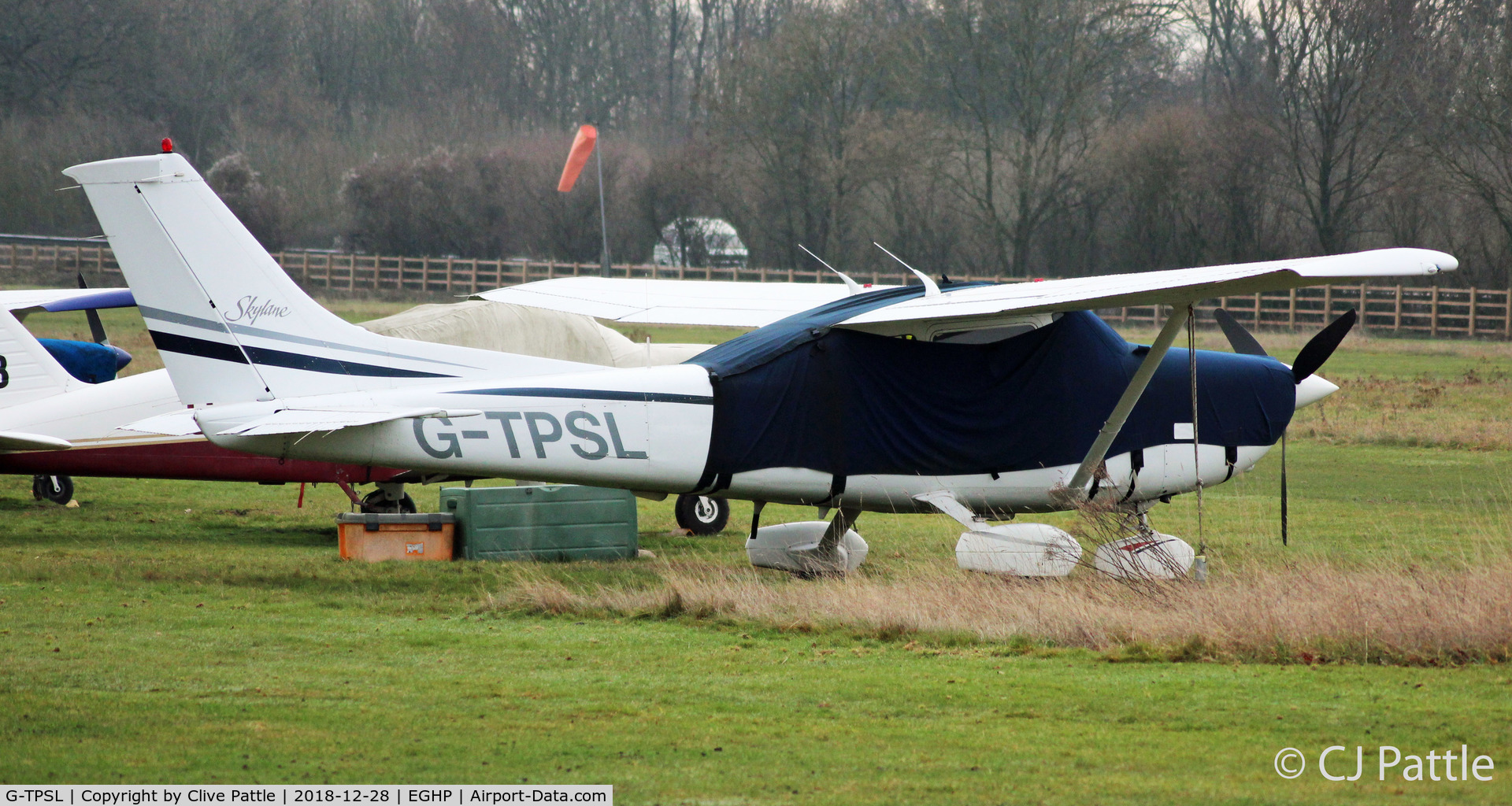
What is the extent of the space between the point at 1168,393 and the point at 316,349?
19.5 ft

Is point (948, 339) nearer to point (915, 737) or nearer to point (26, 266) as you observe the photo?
point (915, 737)

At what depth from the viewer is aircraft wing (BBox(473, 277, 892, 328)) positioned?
11562 mm

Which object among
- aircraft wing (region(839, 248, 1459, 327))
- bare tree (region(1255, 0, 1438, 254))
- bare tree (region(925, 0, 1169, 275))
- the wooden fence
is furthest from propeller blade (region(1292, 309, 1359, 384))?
bare tree (region(925, 0, 1169, 275))

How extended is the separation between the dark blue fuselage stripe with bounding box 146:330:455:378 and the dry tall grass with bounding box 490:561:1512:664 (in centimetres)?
171

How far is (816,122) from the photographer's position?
5531cm

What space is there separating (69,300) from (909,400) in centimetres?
1133

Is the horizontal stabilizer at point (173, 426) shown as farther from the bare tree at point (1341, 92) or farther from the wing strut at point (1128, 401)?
the bare tree at point (1341, 92)

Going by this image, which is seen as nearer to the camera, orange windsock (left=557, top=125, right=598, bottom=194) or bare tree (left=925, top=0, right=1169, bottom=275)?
orange windsock (left=557, top=125, right=598, bottom=194)

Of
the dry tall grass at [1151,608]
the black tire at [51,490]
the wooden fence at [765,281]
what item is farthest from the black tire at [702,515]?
the wooden fence at [765,281]

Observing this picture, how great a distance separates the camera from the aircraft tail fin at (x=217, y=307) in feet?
29.3

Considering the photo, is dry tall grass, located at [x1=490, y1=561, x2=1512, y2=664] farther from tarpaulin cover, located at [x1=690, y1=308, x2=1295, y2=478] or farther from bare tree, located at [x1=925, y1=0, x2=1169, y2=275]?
bare tree, located at [x1=925, y1=0, x2=1169, y2=275]

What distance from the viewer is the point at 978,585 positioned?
866 centimetres

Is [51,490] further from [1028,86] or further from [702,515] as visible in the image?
[1028,86]

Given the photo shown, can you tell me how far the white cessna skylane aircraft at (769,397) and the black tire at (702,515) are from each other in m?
3.00
